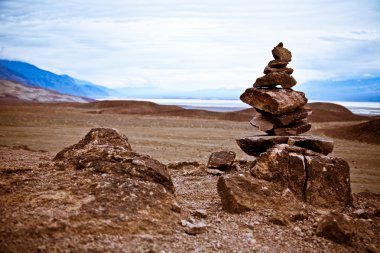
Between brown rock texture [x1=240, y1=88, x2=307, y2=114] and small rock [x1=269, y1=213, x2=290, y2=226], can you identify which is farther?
brown rock texture [x1=240, y1=88, x2=307, y2=114]

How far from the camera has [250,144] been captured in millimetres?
11781

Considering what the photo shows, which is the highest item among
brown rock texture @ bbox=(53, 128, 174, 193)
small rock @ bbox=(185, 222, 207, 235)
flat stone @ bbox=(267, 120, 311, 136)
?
flat stone @ bbox=(267, 120, 311, 136)

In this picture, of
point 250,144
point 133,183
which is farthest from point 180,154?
point 133,183

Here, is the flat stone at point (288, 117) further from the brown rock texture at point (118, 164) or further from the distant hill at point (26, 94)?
the distant hill at point (26, 94)

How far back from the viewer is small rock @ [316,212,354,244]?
7043mm

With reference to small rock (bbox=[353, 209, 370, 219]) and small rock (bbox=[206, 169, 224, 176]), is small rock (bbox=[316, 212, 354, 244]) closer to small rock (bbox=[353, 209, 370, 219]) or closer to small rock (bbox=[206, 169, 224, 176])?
small rock (bbox=[353, 209, 370, 219])

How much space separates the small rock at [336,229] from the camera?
704cm

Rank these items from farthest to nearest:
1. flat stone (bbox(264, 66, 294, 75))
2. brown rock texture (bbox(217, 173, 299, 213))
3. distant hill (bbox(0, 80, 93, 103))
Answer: distant hill (bbox(0, 80, 93, 103)) → flat stone (bbox(264, 66, 294, 75)) → brown rock texture (bbox(217, 173, 299, 213))

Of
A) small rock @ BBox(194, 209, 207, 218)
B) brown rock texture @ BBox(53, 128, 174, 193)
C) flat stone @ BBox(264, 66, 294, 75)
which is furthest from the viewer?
flat stone @ BBox(264, 66, 294, 75)

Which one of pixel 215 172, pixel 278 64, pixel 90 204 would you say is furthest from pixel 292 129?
pixel 90 204

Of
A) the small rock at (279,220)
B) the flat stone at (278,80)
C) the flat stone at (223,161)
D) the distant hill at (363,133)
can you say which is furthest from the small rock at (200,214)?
the distant hill at (363,133)

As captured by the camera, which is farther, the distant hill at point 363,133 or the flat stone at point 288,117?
the distant hill at point 363,133

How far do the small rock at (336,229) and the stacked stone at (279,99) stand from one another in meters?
4.72

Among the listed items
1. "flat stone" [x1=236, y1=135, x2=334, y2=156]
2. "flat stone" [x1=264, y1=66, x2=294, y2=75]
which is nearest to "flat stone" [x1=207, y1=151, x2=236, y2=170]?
"flat stone" [x1=236, y1=135, x2=334, y2=156]
